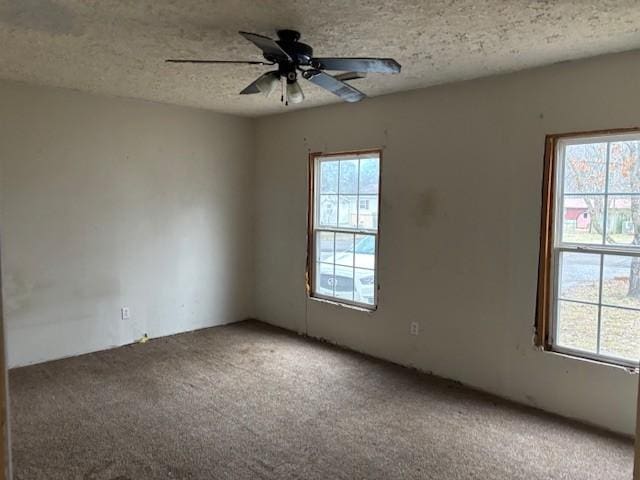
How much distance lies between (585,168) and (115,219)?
13.1ft

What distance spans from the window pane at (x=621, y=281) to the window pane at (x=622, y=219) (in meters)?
0.12

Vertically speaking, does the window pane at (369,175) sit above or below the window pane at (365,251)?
above

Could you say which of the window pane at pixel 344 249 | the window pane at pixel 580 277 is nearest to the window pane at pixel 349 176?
the window pane at pixel 344 249

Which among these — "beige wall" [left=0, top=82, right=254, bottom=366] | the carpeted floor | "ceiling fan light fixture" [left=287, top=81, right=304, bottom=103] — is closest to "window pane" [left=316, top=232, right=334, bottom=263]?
"beige wall" [left=0, top=82, right=254, bottom=366]

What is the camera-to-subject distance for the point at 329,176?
501 cm

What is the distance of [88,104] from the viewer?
443 centimetres

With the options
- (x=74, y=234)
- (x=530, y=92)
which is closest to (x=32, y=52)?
(x=74, y=234)

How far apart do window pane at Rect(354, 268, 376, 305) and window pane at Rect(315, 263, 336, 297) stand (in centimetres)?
33

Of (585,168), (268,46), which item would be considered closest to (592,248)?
(585,168)

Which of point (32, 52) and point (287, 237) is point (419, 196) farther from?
point (32, 52)

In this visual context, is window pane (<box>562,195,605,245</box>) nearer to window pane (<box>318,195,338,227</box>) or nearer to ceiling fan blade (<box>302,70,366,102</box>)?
ceiling fan blade (<box>302,70,366,102</box>)

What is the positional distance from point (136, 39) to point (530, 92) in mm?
2638

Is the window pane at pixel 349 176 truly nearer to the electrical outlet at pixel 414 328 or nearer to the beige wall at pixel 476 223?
the beige wall at pixel 476 223

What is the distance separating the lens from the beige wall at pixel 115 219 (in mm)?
4121
